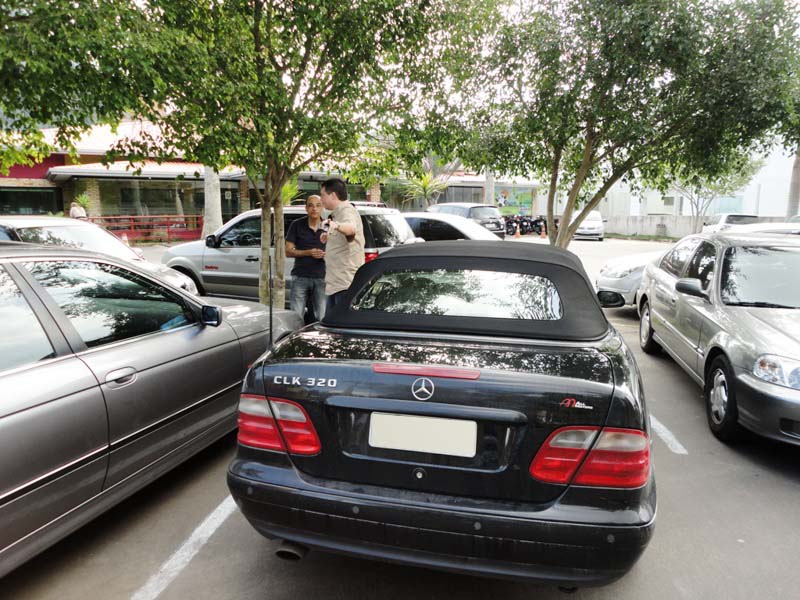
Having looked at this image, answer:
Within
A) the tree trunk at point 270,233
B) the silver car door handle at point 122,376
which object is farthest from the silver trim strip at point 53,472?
the tree trunk at point 270,233

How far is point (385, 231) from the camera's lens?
7773mm

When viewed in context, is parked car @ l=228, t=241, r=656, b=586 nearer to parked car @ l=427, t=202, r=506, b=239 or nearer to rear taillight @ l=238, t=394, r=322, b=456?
rear taillight @ l=238, t=394, r=322, b=456

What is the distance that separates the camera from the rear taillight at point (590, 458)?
198cm

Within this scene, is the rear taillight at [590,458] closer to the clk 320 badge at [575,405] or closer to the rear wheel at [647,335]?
the clk 320 badge at [575,405]

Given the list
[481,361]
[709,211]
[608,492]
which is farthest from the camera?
[709,211]

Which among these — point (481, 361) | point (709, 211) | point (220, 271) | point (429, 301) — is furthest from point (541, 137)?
point (709, 211)

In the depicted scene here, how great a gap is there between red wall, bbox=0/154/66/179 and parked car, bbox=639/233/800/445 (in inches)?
912

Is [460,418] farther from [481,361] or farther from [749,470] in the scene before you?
[749,470]

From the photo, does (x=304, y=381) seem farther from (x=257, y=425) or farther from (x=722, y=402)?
(x=722, y=402)

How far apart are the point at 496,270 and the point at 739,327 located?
2.40 m

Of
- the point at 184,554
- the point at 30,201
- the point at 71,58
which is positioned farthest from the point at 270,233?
the point at 30,201

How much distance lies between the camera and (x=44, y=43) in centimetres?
434

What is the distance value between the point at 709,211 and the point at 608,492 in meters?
46.2

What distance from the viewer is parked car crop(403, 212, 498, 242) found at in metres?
9.27
